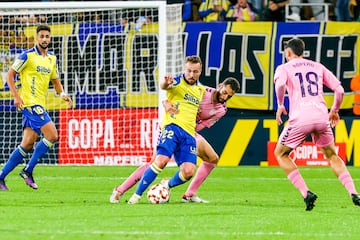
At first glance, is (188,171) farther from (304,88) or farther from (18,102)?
(18,102)

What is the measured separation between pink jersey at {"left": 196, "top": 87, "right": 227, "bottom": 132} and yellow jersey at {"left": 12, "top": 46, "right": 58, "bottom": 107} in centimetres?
267

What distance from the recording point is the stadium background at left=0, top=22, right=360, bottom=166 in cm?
2131

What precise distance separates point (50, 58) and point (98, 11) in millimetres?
6506

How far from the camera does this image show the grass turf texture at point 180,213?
9609 millimetres

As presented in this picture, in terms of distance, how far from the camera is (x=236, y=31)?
21.5 metres

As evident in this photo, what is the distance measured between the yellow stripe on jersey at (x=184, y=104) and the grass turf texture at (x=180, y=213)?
918mm

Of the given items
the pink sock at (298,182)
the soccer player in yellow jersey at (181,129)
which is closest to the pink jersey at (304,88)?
the pink sock at (298,182)

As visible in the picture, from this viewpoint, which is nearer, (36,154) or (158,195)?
(158,195)

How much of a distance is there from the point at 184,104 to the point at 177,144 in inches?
18.8

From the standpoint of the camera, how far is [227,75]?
2152cm

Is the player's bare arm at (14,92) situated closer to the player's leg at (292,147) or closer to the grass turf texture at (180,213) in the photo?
the grass turf texture at (180,213)

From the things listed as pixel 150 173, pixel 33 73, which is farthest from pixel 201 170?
pixel 33 73

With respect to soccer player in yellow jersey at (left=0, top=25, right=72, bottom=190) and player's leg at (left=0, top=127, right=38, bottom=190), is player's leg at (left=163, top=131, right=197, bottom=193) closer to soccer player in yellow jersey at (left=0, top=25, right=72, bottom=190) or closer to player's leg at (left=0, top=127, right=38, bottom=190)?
soccer player in yellow jersey at (left=0, top=25, right=72, bottom=190)

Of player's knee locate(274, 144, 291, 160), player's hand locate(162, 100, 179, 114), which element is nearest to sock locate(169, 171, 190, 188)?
player's hand locate(162, 100, 179, 114)
